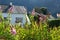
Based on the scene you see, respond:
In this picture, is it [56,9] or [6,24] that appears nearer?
A: [6,24]

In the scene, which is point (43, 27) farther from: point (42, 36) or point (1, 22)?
point (1, 22)

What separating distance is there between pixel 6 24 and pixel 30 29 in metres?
0.44

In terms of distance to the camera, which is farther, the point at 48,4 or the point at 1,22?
the point at 48,4

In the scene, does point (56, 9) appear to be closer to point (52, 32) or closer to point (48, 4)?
point (48, 4)

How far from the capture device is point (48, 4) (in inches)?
3236

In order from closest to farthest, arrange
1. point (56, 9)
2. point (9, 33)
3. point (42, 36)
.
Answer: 1. point (9, 33)
2. point (42, 36)
3. point (56, 9)

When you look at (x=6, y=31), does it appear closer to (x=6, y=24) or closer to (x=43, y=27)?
(x=6, y=24)

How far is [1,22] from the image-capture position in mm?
5367

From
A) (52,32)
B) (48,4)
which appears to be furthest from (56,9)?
(52,32)

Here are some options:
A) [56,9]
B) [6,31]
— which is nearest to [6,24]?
[6,31]

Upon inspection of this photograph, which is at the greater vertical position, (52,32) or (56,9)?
(52,32)

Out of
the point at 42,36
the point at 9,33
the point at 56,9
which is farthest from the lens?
the point at 56,9

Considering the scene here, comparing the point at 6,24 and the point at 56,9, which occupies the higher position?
the point at 6,24

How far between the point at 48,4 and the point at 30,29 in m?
76.9
